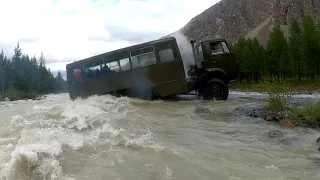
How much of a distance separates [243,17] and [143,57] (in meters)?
149

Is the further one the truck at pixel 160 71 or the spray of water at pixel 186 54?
the spray of water at pixel 186 54

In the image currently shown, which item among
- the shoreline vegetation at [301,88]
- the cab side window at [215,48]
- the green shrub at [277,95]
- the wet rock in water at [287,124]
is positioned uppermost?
the cab side window at [215,48]

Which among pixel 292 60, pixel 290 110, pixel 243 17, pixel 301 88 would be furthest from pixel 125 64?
pixel 243 17

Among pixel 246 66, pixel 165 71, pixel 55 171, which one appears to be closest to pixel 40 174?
pixel 55 171

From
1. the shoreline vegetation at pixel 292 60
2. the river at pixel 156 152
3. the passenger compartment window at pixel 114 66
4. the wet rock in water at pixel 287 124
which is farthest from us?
the shoreline vegetation at pixel 292 60

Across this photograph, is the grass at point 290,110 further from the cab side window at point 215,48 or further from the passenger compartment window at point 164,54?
the passenger compartment window at point 164,54

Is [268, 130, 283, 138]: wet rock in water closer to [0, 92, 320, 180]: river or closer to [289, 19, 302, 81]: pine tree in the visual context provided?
[0, 92, 320, 180]: river

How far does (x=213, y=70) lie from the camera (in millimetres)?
17453

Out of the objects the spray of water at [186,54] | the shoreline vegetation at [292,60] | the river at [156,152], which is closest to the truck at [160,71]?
the spray of water at [186,54]

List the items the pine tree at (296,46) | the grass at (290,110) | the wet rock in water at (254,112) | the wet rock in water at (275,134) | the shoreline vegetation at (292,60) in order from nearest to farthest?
the wet rock in water at (275,134)
the grass at (290,110)
the wet rock in water at (254,112)
the shoreline vegetation at (292,60)
the pine tree at (296,46)

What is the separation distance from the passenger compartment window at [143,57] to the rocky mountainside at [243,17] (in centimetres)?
12278

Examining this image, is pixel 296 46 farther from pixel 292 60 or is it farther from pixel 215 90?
pixel 215 90

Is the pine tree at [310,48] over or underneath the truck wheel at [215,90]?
over

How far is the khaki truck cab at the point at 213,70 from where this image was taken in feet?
58.0
